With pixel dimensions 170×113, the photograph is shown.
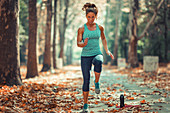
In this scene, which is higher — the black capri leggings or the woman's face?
the woman's face

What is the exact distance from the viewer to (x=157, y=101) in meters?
7.59

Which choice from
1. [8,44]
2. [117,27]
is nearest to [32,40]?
[8,44]

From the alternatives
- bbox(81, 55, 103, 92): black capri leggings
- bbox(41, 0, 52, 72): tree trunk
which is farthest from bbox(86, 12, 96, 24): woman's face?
bbox(41, 0, 52, 72): tree trunk

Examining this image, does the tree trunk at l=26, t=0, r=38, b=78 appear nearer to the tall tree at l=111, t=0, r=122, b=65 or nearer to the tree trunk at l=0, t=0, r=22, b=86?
the tree trunk at l=0, t=0, r=22, b=86

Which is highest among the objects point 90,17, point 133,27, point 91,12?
point 133,27

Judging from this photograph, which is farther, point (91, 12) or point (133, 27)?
point (133, 27)

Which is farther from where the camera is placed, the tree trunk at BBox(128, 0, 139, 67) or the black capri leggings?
the tree trunk at BBox(128, 0, 139, 67)

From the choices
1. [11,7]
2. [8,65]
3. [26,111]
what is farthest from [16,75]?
[26,111]

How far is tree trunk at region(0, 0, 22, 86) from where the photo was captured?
955 cm

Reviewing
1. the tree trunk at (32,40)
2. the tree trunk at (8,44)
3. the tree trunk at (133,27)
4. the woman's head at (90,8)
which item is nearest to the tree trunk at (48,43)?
the tree trunk at (32,40)

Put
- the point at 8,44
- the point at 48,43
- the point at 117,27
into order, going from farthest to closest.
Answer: the point at 117,27
the point at 48,43
the point at 8,44

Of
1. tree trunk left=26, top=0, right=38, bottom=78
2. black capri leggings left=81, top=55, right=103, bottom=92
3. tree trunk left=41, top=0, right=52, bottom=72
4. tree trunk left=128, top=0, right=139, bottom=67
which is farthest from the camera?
tree trunk left=128, top=0, right=139, bottom=67

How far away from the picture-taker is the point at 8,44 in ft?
31.7

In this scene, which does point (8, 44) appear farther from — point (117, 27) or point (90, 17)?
point (117, 27)
